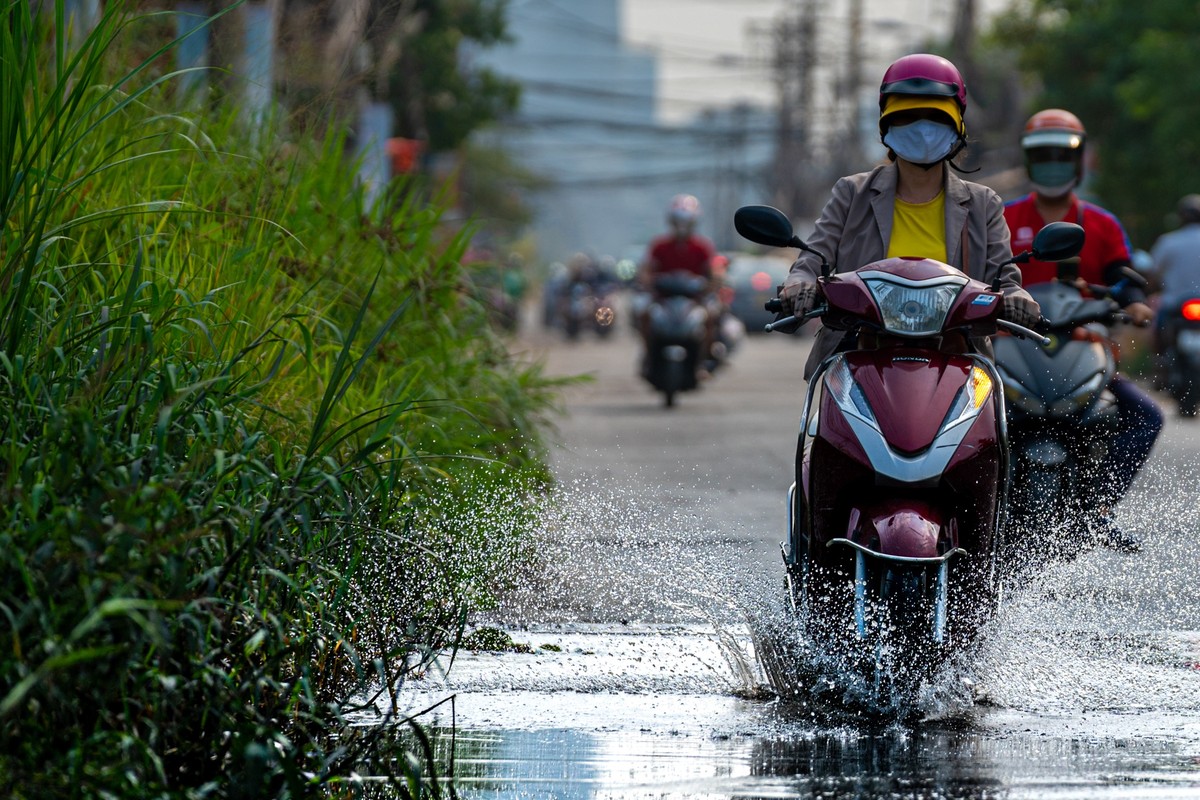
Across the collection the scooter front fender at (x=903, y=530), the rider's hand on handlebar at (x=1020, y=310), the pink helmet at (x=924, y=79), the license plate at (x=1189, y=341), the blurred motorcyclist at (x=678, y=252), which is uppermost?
the pink helmet at (x=924, y=79)

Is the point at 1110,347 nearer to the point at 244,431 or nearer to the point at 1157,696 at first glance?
the point at 1157,696

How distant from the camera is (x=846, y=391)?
4.93 metres

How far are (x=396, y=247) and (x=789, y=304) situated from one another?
3.50 meters

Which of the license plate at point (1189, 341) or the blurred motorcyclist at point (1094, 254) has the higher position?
the blurred motorcyclist at point (1094, 254)

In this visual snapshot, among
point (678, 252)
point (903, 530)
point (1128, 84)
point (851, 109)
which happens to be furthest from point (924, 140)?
point (851, 109)

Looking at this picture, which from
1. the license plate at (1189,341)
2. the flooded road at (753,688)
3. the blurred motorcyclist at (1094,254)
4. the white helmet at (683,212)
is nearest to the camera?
the flooded road at (753,688)

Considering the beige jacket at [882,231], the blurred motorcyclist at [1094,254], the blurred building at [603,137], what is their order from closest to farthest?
the beige jacket at [882,231], the blurred motorcyclist at [1094,254], the blurred building at [603,137]

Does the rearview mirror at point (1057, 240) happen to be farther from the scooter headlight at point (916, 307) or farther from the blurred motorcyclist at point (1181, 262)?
the blurred motorcyclist at point (1181, 262)

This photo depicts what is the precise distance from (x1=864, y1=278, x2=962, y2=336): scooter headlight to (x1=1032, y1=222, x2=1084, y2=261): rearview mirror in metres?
0.45

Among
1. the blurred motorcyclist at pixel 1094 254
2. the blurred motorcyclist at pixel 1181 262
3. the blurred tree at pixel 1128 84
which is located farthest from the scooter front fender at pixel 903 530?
the blurred tree at pixel 1128 84

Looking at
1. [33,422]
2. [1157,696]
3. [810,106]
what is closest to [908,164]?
[1157,696]

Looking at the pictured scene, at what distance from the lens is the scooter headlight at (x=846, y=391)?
15.9 ft

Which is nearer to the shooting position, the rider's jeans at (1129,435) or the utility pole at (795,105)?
the rider's jeans at (1129,435)

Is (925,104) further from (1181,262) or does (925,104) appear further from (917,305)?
(1181,262)
